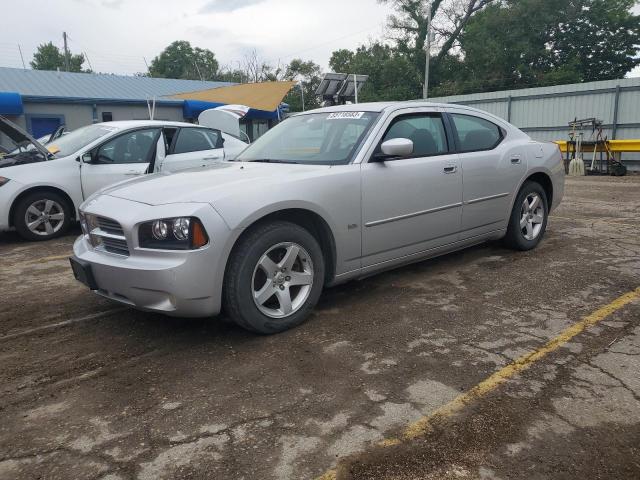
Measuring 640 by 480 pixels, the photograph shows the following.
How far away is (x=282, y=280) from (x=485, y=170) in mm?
2402

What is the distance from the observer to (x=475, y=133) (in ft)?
16.1

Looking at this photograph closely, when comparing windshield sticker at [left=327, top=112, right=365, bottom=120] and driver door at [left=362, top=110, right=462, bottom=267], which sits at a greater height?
windshield sticker at [left=327, top=112, right=365, bottom=120]

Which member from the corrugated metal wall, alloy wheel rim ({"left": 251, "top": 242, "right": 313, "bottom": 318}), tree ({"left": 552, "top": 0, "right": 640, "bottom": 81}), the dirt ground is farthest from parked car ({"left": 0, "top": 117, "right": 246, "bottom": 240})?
tree ({"left": 552, "top": 0, "right": 640, "bottom": 81})

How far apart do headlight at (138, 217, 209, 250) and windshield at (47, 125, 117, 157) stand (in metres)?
4.59

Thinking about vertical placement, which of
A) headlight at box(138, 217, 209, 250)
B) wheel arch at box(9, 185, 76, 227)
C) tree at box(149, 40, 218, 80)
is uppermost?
tree at box(149, 40, 218, 80)

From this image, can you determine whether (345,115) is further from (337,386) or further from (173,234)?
(337,386)

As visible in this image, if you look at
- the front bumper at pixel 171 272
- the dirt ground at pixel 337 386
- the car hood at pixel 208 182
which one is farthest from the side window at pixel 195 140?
the front bumper at pixel 171 272

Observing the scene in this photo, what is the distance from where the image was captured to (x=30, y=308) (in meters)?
4.16

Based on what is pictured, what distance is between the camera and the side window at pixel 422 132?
167 inches

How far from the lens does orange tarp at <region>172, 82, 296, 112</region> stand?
15523mm

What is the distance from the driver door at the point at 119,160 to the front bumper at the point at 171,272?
4116 mm

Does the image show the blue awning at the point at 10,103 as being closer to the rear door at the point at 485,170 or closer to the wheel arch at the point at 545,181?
the rear door at the point at 485,170

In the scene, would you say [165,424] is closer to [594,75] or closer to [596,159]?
[596,159]

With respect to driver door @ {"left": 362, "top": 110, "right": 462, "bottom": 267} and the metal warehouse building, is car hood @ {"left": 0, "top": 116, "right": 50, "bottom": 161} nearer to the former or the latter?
driver door @ {"left": 362, "top": 110, "right": 462, "bottom": 267}
